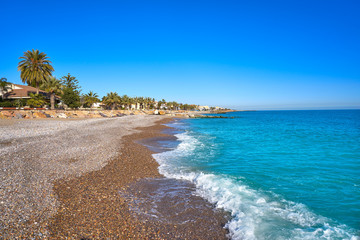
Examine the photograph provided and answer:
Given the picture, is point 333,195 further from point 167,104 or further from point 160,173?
point 167,104

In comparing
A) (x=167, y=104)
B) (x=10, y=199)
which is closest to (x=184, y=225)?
(x=10, y=199)

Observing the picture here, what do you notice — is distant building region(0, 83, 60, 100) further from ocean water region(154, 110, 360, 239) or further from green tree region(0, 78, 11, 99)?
ocean water region(154, 110, 360, 239)

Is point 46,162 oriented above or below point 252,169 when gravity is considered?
above

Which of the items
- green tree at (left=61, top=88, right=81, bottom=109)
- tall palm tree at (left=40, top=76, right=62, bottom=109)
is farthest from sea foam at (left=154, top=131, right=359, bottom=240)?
green tree at (left=61, top=88, right=81, bottom=109)

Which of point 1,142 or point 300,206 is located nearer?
point 300,206

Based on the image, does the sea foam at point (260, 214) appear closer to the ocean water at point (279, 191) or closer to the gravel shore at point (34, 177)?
the ocean water at point (279, 191)

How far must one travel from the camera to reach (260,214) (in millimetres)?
6551

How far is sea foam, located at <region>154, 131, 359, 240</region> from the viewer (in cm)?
552

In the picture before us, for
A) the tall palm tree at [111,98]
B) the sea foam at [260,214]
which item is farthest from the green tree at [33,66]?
the sea foam at [260,214]

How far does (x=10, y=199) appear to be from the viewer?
568 centimetres

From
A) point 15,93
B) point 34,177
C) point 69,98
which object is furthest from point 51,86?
point 34,177

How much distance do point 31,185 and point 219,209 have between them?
6.54 metres

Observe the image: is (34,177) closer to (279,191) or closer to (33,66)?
(279,191)

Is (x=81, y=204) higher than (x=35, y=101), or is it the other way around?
(x=35, y=101)
